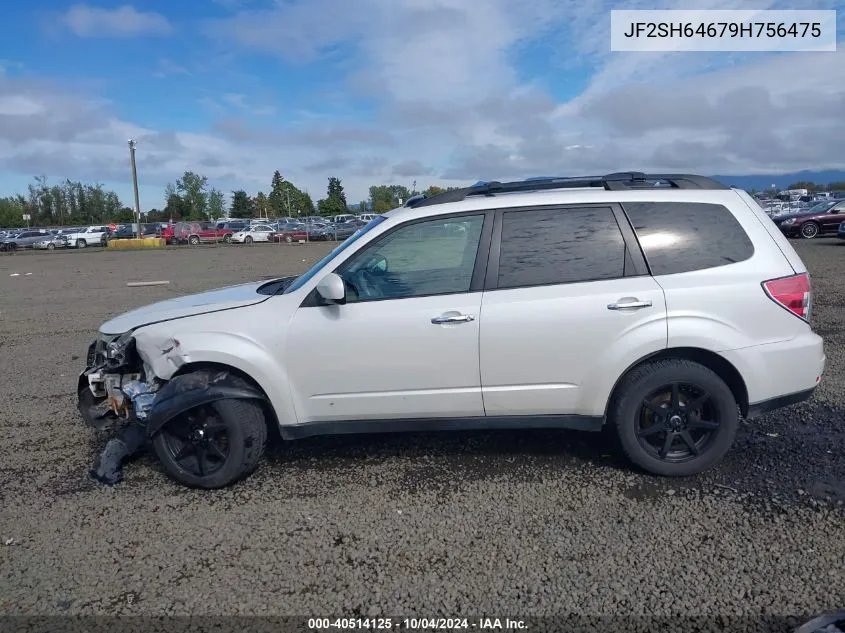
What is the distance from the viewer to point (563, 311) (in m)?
3.69

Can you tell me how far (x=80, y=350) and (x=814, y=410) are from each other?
8404 mm

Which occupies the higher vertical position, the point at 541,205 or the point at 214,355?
the point at 541,205

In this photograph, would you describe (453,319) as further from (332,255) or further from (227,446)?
(227,446)

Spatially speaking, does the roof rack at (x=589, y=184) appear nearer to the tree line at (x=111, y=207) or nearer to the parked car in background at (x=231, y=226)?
the parked car in background at (x=231, y=226)

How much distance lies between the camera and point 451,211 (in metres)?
3.98

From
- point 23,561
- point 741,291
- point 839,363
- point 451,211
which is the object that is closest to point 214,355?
point 23,561

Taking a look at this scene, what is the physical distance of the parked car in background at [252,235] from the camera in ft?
146

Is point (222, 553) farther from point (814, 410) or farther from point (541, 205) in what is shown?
point (814, 410)

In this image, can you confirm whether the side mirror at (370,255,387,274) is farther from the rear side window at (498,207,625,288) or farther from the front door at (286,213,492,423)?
the rear side window at (498,207,625,288)

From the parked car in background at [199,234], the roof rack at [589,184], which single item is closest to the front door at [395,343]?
the roof rack at [589,184]

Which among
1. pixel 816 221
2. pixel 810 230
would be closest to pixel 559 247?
pixel 816 221

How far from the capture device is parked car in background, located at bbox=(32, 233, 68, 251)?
44250 millimetres

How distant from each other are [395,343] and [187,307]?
1.54 m

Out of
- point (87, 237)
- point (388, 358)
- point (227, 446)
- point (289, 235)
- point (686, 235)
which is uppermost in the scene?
point (87, 237)
